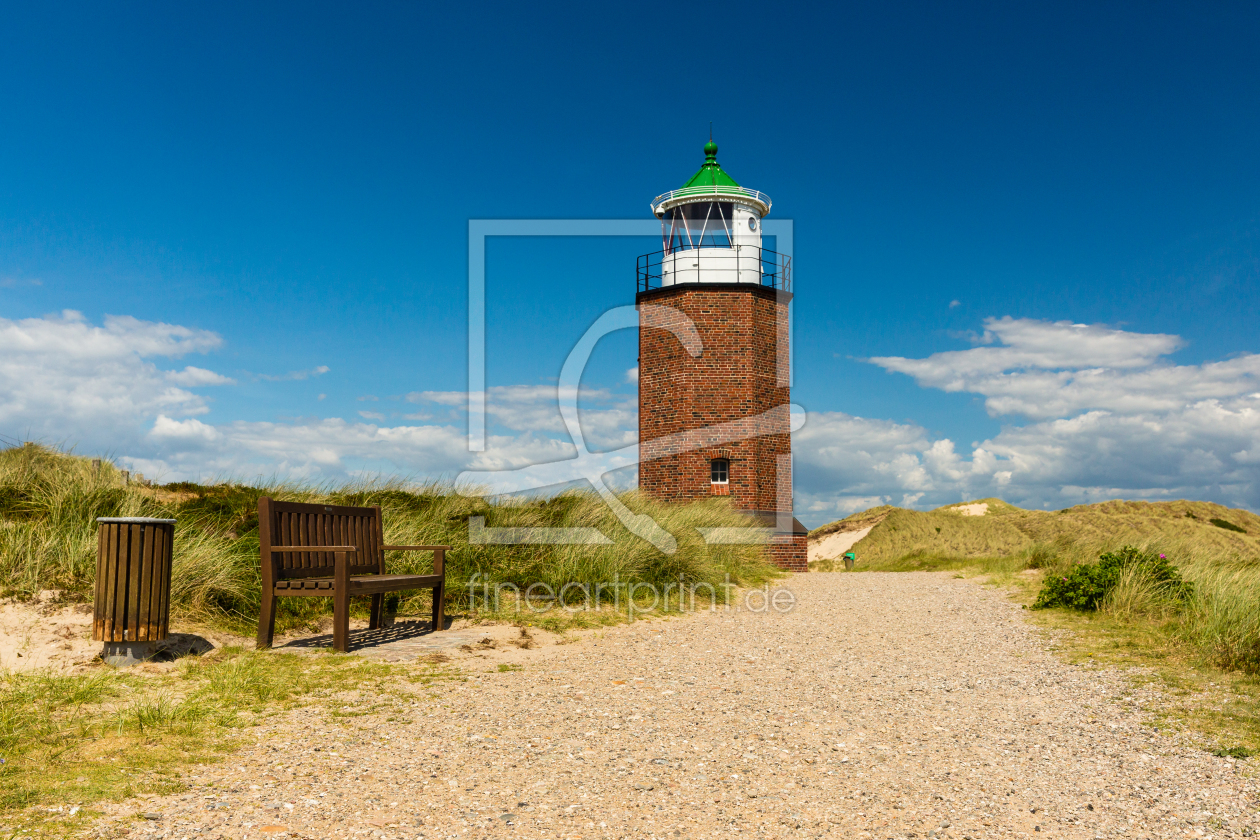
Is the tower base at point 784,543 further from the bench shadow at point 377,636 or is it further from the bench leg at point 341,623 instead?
the bench leg at point 341,623

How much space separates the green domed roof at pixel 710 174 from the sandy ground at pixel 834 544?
42.1 feet

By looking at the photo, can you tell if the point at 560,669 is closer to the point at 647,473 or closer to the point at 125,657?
the point at 125,657

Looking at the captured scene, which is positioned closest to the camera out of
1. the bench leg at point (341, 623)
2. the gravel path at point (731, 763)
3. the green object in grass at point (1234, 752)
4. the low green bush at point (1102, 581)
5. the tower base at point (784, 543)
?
the gravel path at point (731, 763)

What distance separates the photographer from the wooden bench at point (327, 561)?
21.2ft

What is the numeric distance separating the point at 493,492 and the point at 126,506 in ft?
16.6

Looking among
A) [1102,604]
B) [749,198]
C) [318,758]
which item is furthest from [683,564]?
[749,198]

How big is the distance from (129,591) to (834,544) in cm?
2455

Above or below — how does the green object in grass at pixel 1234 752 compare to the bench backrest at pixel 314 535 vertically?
below

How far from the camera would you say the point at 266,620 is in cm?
645

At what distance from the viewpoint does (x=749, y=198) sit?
18688mm

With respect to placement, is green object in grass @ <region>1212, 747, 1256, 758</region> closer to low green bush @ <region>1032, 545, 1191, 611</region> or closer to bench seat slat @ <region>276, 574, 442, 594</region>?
low green bush @ <region>1032, 545, 1191, 611</region>

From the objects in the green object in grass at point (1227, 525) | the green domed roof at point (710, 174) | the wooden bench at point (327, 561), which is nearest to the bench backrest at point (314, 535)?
the wooden bench at point (327, 561)

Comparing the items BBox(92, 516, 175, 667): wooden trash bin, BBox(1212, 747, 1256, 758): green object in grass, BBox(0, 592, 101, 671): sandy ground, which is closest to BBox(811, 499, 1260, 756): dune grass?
BBox(1212, 747, 1256, 758): green object in grass

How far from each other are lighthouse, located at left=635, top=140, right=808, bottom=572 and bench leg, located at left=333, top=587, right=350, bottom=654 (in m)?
11.5
